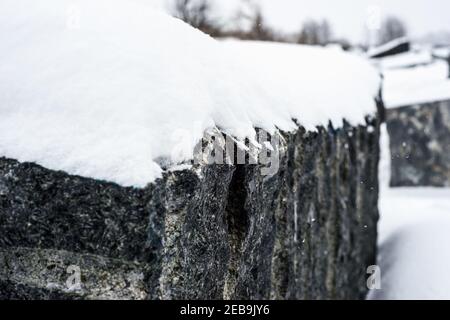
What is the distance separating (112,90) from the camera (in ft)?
3.69

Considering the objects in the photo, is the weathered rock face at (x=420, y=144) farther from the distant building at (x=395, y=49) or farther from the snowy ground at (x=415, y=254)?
the distant building at (x=395, y=49)

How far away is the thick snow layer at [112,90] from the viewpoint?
1046mm

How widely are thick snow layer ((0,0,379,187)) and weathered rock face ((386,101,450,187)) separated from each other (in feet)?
19.8

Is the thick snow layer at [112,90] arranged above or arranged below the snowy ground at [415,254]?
above

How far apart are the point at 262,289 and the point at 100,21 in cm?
100

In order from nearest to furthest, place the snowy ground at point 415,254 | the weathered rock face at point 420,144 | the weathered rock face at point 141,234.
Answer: the weathered rock face at point 141,234, the snowy ground at point 415,254, the weathered rock face at point 420,144

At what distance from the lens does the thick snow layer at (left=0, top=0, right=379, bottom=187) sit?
3.43 feet

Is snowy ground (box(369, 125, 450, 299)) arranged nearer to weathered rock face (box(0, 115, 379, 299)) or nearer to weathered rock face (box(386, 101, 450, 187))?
weathered rock face (box(0, 115, 379, 299))

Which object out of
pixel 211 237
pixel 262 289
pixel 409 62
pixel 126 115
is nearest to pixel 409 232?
pixel 262 289

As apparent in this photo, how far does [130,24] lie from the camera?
138 cm

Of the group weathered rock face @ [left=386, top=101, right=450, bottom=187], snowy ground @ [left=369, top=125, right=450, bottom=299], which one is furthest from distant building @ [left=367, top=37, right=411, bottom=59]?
snowy ground @ [left=369, top=125, right=450, bottom=299]

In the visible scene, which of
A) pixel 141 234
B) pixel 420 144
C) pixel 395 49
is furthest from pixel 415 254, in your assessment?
pixel 395 49

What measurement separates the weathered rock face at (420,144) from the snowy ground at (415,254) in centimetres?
234

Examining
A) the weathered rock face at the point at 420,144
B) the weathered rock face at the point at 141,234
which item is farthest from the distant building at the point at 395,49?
the weathered rock face at the point at 141,234
